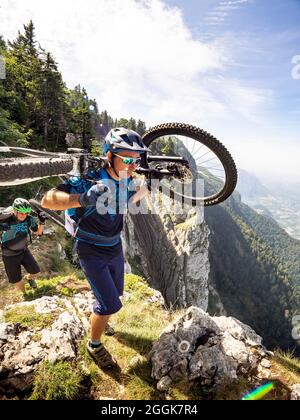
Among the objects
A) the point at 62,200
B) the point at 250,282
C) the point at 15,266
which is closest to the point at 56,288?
the point at 15,266

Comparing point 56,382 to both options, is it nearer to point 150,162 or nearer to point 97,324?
point 97,324

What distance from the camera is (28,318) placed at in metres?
5.18

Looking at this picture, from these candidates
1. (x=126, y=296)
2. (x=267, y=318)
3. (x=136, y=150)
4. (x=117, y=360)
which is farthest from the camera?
(x=267, y=318)

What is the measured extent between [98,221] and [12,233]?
196 inches

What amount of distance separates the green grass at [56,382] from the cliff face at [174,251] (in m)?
36.5

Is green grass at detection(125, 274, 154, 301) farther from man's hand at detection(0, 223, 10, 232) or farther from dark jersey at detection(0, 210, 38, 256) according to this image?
man's hand at detection(0, 223, 10, 232)

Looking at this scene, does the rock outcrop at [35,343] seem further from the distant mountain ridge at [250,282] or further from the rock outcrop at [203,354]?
the distant mountain ridge at [250,282]

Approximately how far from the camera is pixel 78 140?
39000 millimetres

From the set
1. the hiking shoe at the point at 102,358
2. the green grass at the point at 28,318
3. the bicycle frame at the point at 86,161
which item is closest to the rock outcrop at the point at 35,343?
the green grass at the point at 28,318

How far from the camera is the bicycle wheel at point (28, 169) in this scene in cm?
348

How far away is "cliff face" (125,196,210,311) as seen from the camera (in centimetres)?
4281

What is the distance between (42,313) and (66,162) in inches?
131

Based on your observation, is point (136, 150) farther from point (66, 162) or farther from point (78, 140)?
point (78, 140)
